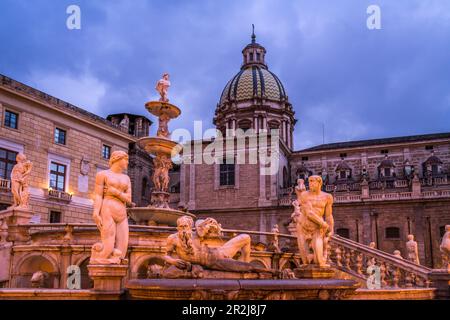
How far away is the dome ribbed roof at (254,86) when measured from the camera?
5141cm

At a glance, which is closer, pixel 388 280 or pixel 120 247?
pixel 120 247

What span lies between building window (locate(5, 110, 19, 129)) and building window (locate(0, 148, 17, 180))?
5.79 ft

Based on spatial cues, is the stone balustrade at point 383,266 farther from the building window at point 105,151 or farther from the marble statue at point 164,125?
the building window at point 105,151

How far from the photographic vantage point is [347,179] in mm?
43344

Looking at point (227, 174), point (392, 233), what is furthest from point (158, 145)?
point (227, 174)

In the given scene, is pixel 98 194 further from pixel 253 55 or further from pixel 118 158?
pixel 253 55

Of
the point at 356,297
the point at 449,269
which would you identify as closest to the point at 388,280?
the point at 449,269

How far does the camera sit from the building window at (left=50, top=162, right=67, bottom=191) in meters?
30.4

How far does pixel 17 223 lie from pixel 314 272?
31.5 feet

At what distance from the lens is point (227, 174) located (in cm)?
4303

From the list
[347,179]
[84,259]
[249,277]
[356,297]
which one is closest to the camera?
[249,277]

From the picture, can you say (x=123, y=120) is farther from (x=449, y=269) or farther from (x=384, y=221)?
(x=449, y=269)
